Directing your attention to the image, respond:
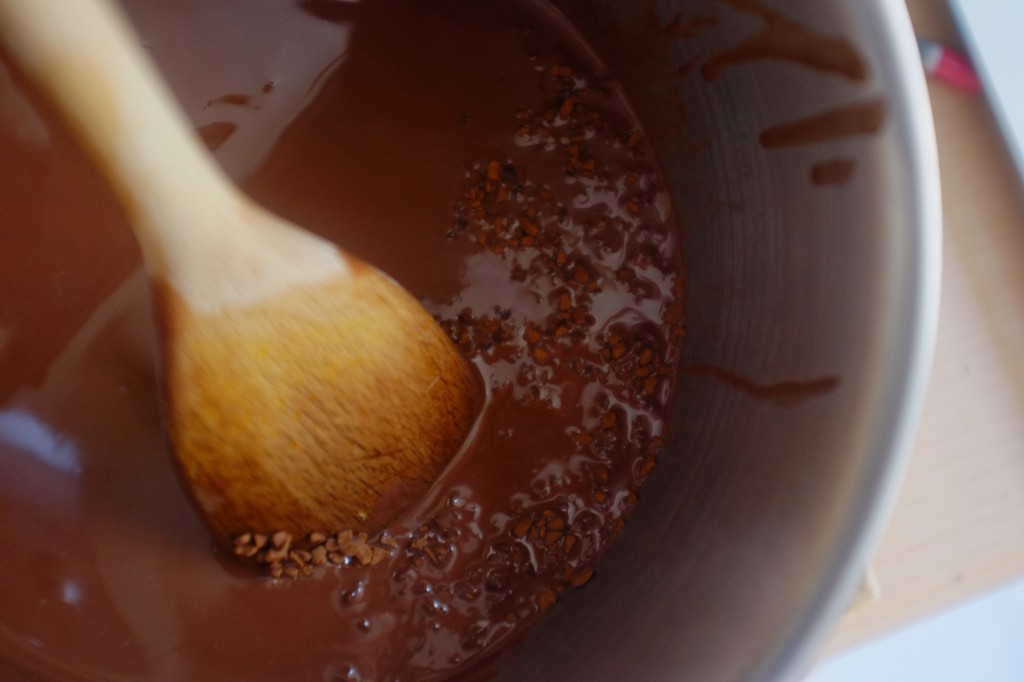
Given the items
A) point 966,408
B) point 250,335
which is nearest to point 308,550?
point 250,335

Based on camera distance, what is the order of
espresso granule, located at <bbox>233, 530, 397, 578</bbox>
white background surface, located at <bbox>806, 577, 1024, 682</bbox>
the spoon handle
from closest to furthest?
the spoon handle → espresso granule, located at <bbox>233, 530, 397, 578</bbox> → white background surface, located at <bbox>806, 577, 1024, 682</bbox>

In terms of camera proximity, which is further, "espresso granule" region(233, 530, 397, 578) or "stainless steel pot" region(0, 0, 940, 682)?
"espresso granule" region(233, 530, 397, 578)

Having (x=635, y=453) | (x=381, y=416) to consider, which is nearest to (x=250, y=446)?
(x=381, y=416)

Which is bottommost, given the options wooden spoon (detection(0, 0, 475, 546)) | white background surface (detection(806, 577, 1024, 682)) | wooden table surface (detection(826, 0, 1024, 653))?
white background surface (detection(806, 577, 1024, 682))

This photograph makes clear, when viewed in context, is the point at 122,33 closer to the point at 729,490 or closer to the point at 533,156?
the point at 533,156

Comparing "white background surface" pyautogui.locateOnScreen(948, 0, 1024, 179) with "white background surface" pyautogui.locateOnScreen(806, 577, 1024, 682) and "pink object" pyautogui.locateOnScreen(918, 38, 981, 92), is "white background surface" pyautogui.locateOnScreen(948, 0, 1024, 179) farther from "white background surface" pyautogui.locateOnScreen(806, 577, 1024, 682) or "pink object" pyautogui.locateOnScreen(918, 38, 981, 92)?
"white background surface" pyautogui.locateOnScreen(806, 577, 1024, 682)

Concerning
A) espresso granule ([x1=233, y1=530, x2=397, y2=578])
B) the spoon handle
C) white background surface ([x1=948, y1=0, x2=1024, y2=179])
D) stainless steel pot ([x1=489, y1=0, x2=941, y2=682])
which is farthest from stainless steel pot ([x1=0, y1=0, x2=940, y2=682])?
the spoon handle

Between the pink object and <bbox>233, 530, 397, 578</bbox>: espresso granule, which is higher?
the pink object

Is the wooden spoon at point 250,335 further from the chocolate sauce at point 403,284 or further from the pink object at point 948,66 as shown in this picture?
the pink object at point 948,66
